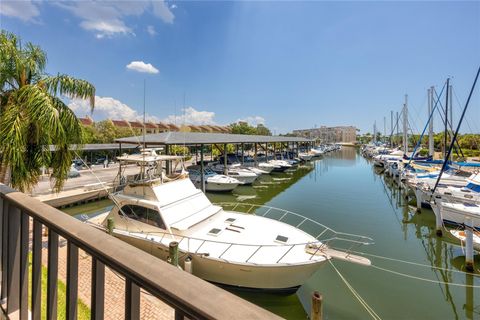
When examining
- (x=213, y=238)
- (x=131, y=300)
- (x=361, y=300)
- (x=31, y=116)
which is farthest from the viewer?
(x=213, y=238)

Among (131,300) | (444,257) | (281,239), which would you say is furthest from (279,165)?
(131,300)

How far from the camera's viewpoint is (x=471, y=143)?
42.2m

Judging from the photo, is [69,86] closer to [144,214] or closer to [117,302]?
[144,214]

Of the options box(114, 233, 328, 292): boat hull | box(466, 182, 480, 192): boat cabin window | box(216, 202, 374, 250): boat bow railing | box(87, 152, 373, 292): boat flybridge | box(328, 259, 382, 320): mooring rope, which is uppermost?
box(466, 182, 480, 192): boat cabin window

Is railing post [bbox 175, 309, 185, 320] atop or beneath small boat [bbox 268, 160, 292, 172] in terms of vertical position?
atop

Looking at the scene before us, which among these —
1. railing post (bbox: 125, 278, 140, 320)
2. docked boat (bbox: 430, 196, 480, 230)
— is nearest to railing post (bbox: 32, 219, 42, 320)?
railing post (bbox: 125, 278, 140, 320)

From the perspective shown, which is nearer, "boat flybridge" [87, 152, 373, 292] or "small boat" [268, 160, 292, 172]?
"boat flybridge" [87, 152, 373, 292]

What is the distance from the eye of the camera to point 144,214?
8.17 m

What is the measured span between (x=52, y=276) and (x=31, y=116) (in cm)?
576

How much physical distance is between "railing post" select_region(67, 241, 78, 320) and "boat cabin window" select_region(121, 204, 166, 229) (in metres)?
6.53

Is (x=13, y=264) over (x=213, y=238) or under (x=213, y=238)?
over

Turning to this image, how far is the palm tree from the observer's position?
18.8ft

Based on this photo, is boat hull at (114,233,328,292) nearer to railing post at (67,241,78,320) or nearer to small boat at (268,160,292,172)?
railing post at (67,241,78,320)

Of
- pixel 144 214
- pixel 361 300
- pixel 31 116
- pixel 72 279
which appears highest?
pixel 31 116
